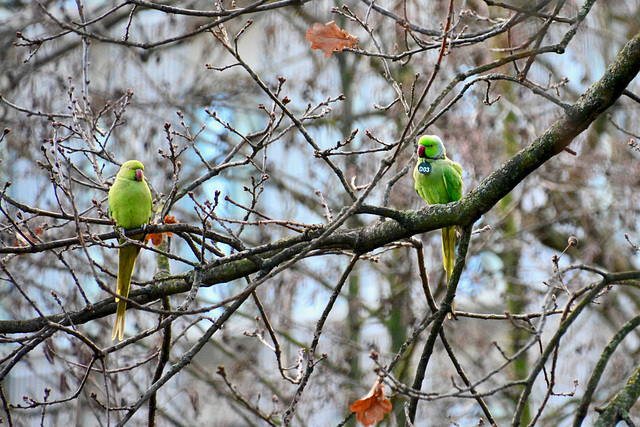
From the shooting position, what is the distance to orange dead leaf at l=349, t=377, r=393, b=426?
284 cm

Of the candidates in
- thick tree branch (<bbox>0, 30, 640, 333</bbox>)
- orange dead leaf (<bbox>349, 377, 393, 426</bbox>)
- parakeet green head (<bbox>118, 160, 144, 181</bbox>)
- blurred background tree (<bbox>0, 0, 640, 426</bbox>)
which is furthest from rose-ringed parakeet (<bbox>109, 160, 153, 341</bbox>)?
blurred background tree (<bbox>0, 0, 640, 426</bbox>)

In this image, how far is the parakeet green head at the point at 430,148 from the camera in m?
4.68

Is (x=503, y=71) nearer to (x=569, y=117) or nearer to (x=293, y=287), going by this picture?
(x=293, y=287)

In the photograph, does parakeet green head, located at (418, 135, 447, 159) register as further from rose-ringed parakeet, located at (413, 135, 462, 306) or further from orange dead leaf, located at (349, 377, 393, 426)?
orange dead leaf, located at (349, 377, 393, 426)

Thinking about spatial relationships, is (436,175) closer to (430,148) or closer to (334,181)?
(430,148)

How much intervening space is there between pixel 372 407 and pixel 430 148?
7.68ft

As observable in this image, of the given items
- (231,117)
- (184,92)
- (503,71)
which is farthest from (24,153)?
(503,71)

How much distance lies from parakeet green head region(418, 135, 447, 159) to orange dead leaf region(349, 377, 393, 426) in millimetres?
2201

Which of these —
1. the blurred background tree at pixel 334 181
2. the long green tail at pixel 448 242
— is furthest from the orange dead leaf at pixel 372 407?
the blurred background tree at pixel 334 181

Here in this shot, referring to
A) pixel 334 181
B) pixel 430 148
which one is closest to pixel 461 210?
pixel 430 148

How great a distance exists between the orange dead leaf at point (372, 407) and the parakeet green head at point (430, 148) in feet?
7.22

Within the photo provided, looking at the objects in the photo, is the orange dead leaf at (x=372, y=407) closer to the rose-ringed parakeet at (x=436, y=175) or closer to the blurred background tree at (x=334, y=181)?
the rose-ringed parakeet at (x=436, y=175)

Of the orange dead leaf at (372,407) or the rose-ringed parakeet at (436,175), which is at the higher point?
the rose-ringed parakeet at (436,175)

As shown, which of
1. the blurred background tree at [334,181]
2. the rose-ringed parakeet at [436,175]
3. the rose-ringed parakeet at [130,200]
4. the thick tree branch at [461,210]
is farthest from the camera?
the blurred background tree at [334,181]
